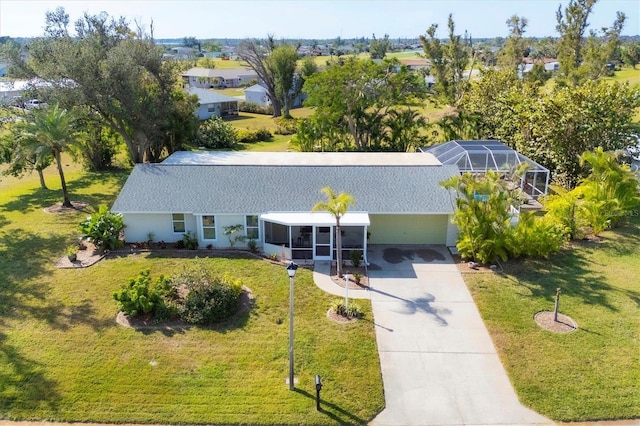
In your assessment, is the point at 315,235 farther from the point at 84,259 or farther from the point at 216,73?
the point at 216,73

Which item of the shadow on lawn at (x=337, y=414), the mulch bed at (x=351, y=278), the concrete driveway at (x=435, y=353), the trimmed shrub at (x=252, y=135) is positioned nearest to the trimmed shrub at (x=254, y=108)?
the trimmed shrub at (x=252, y=135)

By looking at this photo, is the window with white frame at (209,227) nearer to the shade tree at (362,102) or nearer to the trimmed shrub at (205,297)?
the trimmed shrub at (205,297)

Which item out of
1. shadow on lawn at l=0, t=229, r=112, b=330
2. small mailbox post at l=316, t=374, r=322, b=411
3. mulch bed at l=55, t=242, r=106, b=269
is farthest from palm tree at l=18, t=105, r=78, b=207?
small mailbox post at l=316, t=374, r=322, b=411

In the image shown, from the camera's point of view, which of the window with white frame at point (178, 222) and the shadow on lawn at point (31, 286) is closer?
the shadow on lawn at point (31, 286)

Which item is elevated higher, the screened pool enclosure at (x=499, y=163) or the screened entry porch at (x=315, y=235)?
the screened pool enclosure at (x=499, y=163)

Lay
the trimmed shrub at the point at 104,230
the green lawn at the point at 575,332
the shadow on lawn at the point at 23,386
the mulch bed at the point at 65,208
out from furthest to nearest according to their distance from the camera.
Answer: the mulch bed at the point at 65,208 < the trimmed shrub at the point at 104,230 < the green lawn at the point at 575,332 < the shadow on lawn at the point at 23,386

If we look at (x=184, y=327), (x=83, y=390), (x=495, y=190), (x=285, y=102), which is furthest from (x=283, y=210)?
(x=285, y=102)

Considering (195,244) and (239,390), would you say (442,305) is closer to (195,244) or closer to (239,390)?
(239,390)
